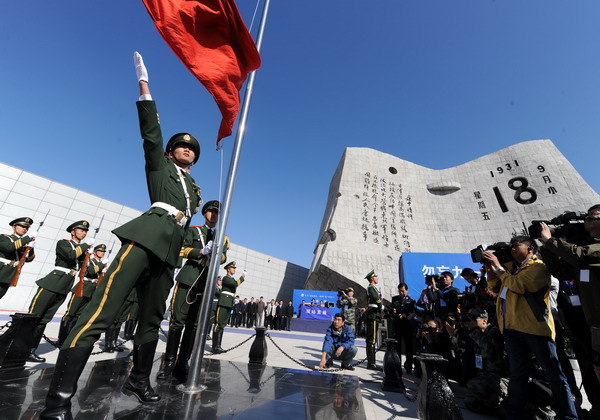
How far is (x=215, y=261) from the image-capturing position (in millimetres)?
2557

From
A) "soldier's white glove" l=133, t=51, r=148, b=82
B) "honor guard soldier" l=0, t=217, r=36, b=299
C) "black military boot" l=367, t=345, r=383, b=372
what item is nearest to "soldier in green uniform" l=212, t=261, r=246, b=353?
"black military boot" l=367, t=345, r=383, b=372

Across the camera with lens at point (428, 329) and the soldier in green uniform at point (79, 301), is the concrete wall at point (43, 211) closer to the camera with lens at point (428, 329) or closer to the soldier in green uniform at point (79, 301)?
the soldier in green uniform at point (79, 301)

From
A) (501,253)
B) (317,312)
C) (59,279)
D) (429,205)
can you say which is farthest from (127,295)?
(429,205)

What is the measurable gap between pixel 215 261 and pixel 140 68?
167 centimetres

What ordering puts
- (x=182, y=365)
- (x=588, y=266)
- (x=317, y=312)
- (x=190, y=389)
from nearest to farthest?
(x=588, y=266) < (x=190, y=389) < (x=182, y=365) < (x=317, y=312)

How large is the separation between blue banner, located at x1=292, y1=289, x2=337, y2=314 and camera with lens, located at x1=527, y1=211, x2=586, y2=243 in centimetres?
1494

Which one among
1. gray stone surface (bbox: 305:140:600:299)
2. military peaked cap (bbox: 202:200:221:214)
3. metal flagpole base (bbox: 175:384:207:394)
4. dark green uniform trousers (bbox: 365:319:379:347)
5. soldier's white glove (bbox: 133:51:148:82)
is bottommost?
metal flagpole base (bbox: 175:384:207:394)

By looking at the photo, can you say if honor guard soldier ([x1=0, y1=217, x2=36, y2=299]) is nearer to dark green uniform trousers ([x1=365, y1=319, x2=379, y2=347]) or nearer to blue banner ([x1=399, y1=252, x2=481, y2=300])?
dark green uniform trousers ([x1=365, y1=319, x2=379, y2=347])

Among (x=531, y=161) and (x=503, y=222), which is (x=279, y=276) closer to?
(x=503, y=222)

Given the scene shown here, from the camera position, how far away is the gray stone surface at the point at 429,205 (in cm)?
1738

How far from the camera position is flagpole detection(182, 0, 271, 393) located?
2.37 meters

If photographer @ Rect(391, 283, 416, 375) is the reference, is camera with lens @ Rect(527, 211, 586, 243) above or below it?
above

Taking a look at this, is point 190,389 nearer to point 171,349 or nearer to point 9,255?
point 171,349

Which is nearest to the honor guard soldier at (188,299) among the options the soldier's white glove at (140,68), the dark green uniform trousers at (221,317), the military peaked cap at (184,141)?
the military peaked cap at (184,141)
